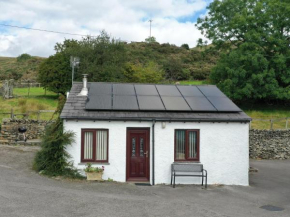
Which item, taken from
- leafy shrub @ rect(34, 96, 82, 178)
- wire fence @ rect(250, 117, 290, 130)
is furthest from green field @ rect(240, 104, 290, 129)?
leafy shrub @ rect(34, 96, 82, 178)

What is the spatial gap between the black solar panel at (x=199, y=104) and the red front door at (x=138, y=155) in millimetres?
2520

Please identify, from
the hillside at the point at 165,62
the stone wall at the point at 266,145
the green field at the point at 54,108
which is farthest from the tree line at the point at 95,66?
the stone wall at the point at 266,145

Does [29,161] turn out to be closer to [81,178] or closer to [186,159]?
[81,178]

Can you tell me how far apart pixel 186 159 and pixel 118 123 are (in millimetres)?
3322

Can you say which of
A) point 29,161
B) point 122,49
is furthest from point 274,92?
point 29,161

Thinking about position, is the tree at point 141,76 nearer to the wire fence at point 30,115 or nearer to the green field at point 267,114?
the green field at point 267,114

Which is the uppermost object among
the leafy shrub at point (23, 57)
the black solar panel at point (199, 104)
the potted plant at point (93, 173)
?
the leafy shrub at point (23, 57)

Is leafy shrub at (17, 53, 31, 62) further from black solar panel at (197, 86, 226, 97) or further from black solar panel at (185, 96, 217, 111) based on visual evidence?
black solar panel at (185, 96, 217, 111)

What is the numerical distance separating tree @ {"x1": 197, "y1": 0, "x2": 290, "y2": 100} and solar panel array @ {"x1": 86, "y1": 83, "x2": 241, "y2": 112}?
15128 millimetres

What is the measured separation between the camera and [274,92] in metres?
29.4

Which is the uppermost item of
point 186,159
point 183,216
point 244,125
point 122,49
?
point 122,49

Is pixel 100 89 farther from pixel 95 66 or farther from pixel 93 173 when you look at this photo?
pixel 95 66

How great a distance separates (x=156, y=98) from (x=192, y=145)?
283 cm

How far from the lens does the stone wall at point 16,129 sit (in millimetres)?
19781
